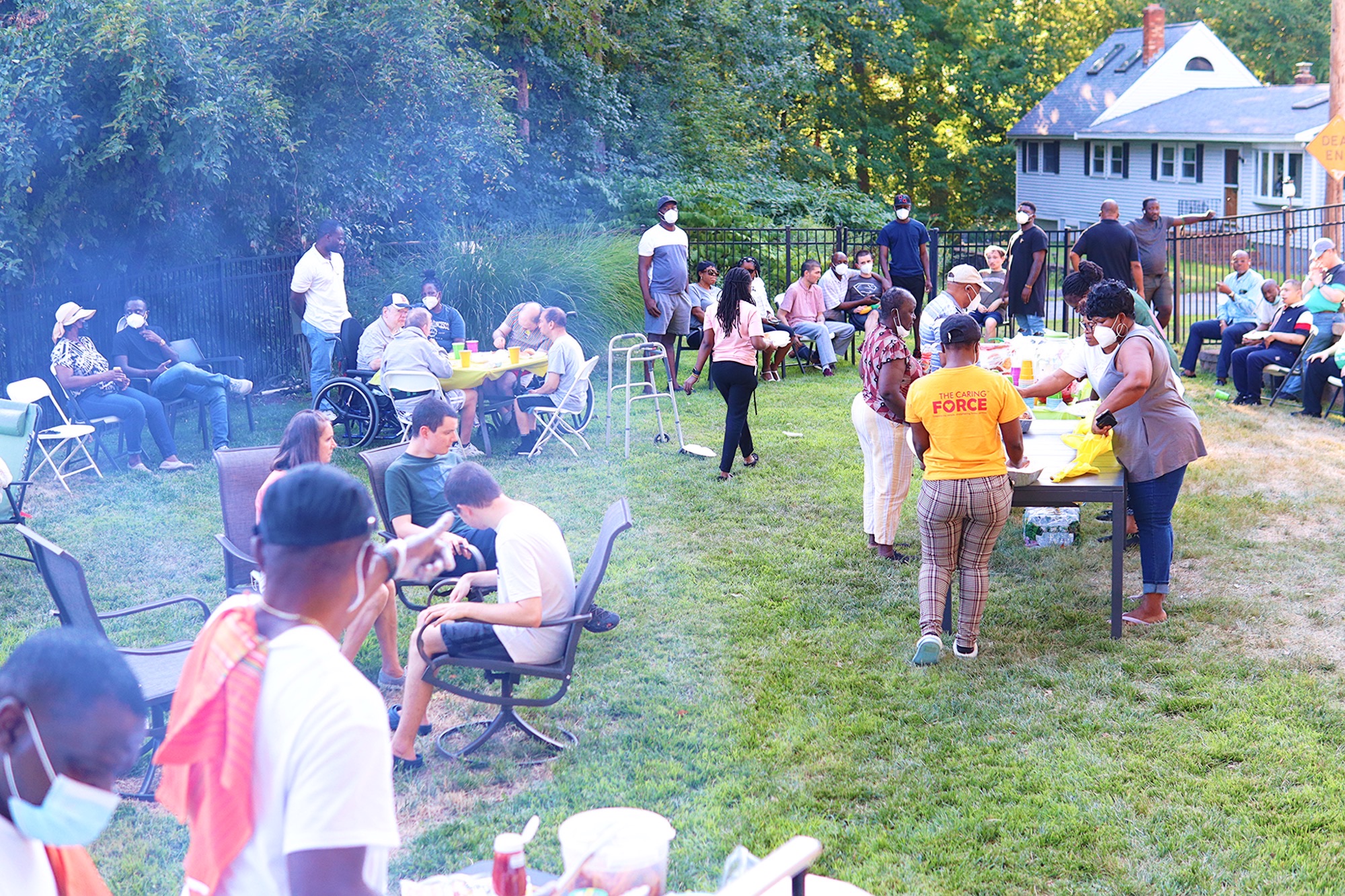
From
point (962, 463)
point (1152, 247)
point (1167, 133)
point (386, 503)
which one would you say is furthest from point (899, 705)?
point (1167, 133)

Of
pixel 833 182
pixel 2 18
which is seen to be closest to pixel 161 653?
pixel 2 18

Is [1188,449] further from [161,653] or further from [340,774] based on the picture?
[340,774]

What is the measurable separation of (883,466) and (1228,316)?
7.61m

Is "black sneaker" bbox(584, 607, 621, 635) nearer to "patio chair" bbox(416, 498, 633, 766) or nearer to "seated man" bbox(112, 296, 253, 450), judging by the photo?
"patio chair" bbox(416, 498, 633, 766)

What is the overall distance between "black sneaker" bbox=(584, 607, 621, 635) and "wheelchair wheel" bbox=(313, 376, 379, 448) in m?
4.91

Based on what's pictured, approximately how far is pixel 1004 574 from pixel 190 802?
19.5 ft

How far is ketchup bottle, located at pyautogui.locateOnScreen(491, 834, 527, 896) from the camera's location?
259 cm

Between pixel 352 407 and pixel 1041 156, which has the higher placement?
pixel 1041 156

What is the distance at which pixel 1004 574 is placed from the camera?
7.23m

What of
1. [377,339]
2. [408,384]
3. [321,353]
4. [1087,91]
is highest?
[1087,91]

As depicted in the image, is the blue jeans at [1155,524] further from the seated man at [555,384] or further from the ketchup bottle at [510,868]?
the seated man at [555,384]

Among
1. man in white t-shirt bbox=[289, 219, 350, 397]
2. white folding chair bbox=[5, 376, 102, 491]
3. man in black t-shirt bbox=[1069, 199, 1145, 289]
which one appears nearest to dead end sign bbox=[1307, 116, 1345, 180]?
man in black t-shirt bbox=[1069, 199, 1145, 289]

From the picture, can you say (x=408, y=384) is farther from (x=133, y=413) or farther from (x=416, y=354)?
(x=133, y=413)

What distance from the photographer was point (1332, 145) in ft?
49.1
